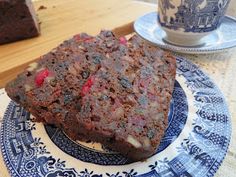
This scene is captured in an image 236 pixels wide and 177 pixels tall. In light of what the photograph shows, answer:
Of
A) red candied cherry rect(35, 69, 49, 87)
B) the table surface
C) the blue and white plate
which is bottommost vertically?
the table surface

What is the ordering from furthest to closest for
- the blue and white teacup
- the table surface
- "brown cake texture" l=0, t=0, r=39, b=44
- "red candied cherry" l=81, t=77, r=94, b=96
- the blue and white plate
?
1. "brown cake texture" l=0, t=0, r=39, b=44
2. the blue and white teacup
3. the table surface
4. "red candied cherry" l=81, t=77, r=94, b=96
5. the blue and white plate

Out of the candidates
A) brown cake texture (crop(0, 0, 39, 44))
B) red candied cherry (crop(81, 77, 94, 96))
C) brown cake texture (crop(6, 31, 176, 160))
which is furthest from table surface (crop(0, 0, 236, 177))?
red candied cherry (crop(81, 77, 94, 96))

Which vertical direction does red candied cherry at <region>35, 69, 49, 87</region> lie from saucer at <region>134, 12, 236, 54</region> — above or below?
above

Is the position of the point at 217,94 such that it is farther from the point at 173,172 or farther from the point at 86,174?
the point at 86,174

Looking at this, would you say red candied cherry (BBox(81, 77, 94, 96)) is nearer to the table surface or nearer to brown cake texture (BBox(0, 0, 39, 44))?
the table surface

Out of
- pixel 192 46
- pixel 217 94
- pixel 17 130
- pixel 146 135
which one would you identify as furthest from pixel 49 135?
pixel 192 46

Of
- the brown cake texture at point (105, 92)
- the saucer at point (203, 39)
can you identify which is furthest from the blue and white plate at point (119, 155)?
the saucer at point (203, 39)

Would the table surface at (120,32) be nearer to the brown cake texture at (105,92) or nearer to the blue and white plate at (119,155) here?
the blue and white plate at (119,155)
